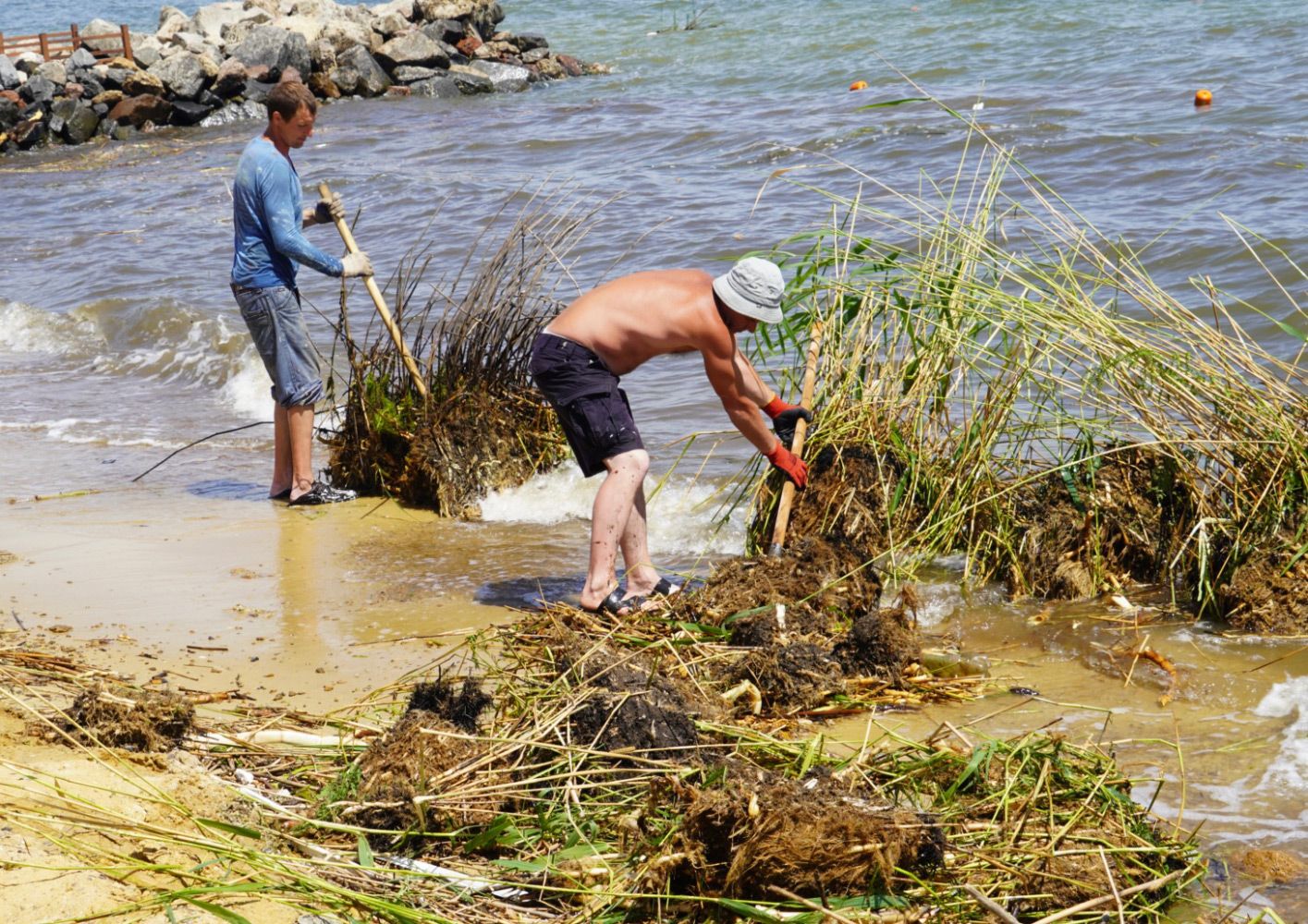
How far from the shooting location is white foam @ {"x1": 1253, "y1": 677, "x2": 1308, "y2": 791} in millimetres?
3750

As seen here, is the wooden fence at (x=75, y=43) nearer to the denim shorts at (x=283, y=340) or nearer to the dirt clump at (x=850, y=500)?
the denim shorts at (x=283, y=340)

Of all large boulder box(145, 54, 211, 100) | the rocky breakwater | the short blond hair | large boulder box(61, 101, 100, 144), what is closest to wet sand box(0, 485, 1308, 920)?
the short blond hair

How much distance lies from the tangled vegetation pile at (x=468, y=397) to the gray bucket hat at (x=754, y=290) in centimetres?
194

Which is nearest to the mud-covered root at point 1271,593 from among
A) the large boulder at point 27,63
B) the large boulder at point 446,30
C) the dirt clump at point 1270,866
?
the dirt clump at point 1270,866

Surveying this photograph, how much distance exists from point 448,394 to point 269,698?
2540 millimetres

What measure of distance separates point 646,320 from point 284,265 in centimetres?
236

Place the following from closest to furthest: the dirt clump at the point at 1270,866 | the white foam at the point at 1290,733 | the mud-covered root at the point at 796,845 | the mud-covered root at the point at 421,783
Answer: the mud-covered root at the point at 796,845
the mud-covered root at the point at 421,783
the dirt clump at the point at 1270,866
the white foam at the point at 1290,733

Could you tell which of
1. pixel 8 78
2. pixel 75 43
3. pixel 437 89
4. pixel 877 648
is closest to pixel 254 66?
pixel 437 89

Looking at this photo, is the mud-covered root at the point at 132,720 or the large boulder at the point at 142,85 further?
the large boulder at the point at 142,85

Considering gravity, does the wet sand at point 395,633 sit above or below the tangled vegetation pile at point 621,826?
below

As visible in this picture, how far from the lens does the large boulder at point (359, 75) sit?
23.2 meters

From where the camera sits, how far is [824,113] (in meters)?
17.0

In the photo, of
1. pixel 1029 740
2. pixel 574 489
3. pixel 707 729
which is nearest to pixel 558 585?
pixel 574 489

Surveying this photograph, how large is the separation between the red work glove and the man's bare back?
461 millimetres
